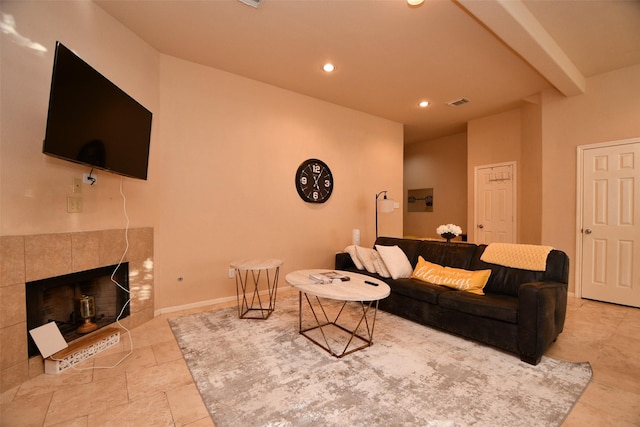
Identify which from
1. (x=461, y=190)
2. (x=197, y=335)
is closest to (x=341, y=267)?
(x=197, y=335)

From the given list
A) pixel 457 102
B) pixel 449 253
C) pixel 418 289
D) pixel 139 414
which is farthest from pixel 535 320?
pixel 457 102

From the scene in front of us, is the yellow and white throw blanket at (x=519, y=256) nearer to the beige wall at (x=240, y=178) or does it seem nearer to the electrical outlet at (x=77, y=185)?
the beige wall at (x=240, y=178)

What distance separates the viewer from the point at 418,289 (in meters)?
2.84

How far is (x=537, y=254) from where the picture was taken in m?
2.67

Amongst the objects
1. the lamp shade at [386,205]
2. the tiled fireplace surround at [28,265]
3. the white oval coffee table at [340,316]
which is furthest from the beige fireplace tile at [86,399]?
the lamp shade at [386,205]

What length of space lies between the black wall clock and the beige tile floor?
2535 mm

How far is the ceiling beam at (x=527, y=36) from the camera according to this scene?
2.24 metres

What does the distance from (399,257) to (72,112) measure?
314 centimetres

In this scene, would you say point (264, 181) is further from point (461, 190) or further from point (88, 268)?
point (461, 190)

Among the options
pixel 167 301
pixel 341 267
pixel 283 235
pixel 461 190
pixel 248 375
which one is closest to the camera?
pixel 248 375

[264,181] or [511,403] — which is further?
[264,181]

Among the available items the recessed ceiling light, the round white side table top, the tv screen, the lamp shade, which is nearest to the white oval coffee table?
the round white side table top

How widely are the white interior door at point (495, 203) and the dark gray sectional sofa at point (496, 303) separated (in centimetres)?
230

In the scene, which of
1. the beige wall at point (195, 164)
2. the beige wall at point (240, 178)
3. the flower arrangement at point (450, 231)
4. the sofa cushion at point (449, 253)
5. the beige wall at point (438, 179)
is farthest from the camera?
the beige wall at point (438, 179)
